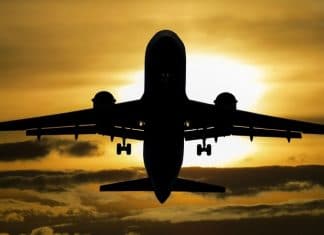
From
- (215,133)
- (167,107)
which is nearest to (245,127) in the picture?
(215,133)

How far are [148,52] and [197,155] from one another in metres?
13.4

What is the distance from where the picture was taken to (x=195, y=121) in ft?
411

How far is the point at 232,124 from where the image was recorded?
124 metres

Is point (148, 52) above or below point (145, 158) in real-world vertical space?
above

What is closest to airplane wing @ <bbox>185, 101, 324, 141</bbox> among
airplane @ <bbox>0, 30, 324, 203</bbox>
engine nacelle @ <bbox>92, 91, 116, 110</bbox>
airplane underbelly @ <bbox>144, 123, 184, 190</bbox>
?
airplane @ <bbox>0, 30, 324, 203</bbox>

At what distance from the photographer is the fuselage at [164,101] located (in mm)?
118938

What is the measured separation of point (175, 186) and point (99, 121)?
13897mm

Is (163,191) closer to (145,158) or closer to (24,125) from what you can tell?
(145,158)

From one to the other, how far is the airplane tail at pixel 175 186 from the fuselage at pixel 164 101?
737 cm

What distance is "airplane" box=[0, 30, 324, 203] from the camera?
119 m

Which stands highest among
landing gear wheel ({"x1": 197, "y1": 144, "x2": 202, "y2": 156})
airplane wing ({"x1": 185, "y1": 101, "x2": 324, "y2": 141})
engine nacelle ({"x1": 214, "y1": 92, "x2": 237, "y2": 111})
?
engine nacelle ({"x1": 214, "y1": 92, "x2": 237, "y2": 111})

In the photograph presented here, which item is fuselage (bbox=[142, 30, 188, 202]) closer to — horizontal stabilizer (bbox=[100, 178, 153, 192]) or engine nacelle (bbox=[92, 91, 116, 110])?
engine nacelle (bbox=[92, 91, 116, 110])

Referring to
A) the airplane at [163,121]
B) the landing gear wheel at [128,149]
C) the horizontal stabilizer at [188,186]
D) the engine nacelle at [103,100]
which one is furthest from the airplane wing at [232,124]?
the engine nacelle at [103,100]

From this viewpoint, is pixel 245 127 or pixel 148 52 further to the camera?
pixel 245 127
